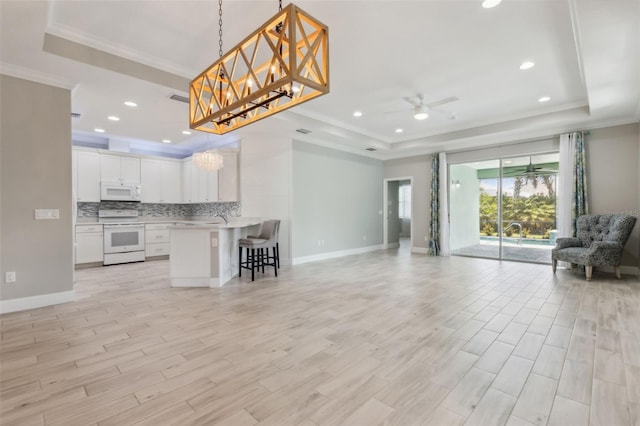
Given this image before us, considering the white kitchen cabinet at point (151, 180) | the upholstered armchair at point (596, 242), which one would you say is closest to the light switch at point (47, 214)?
the white kitchen cabinet at point (151, 180)

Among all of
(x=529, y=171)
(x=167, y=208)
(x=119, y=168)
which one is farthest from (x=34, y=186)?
(x=529, y=171)

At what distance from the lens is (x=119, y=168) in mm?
6754

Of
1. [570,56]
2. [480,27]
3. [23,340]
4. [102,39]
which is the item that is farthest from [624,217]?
[23,340]

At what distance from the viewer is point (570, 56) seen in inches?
136

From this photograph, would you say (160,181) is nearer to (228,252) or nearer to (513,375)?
(228,252)

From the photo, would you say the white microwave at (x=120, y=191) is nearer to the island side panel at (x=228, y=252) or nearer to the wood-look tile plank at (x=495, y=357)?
the island side panel at (x=228, y=252)

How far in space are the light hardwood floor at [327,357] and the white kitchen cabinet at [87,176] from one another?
317cm

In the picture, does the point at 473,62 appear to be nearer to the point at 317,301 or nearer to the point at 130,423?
the point at 317,301

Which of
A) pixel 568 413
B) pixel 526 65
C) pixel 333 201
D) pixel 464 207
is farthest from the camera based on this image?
pixel 464 207

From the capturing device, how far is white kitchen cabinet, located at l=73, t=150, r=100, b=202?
6258 mm

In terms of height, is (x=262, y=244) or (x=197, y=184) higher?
(x=197, y=184)

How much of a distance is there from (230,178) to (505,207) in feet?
21.3

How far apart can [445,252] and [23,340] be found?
7555mm

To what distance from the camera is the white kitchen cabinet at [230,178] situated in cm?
652
